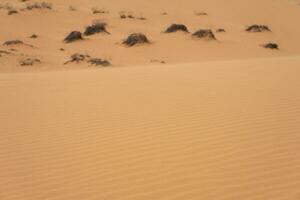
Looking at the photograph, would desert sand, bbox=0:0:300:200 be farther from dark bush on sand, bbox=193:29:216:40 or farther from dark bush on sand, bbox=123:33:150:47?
dark bush on sand, bbox=193:29:216:40

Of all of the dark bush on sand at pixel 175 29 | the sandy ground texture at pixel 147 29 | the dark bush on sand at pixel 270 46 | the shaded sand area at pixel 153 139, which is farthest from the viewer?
the dark bush on sand at pixel 175 29

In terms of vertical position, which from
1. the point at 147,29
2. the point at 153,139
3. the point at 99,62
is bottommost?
the point at 153,139

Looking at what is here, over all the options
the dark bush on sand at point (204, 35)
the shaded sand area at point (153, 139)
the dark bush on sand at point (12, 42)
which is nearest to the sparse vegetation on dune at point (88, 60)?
the dark bush on sand at point (12, 42)

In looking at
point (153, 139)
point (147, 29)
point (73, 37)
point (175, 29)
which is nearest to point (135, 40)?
point (73, 37)

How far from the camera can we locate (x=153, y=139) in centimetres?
521

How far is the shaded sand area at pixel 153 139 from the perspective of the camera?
4113mm

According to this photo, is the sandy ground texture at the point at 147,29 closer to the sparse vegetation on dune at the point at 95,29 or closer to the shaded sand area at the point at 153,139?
the sparse vegetation on dune at the point at 95,29

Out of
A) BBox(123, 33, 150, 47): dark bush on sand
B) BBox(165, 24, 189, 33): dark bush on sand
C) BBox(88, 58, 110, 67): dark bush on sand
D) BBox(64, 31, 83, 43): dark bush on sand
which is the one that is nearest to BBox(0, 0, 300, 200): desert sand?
BBox(88, 58, 110, 67): dark bush on sand

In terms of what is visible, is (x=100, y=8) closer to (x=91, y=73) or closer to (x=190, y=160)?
(x=91, y=73)

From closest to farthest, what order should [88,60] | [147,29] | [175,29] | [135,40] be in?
[88,60] < [135,40] < [175,29] < [147,29]

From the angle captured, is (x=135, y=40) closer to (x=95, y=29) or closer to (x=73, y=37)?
(x=73, y=37)

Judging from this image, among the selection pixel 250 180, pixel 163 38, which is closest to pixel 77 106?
pixel 250 180

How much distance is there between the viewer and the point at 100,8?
26484mm

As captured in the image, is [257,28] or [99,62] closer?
[99,62]
